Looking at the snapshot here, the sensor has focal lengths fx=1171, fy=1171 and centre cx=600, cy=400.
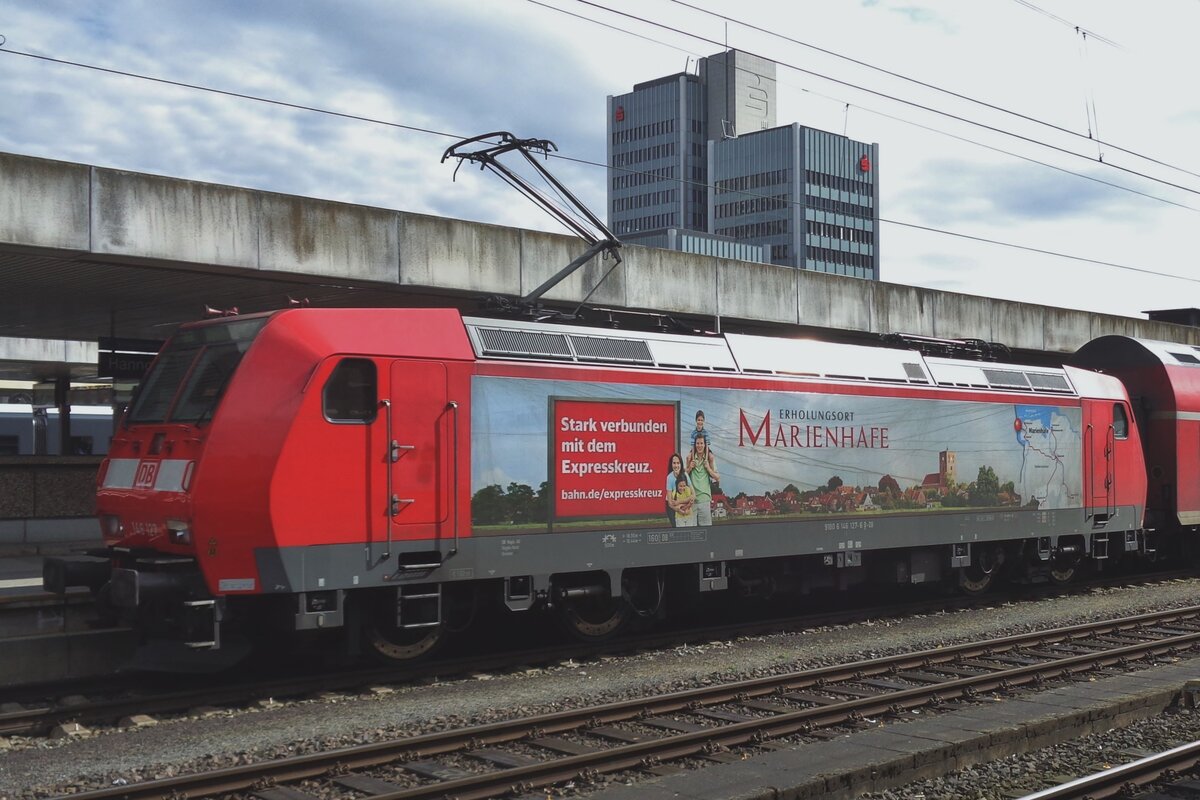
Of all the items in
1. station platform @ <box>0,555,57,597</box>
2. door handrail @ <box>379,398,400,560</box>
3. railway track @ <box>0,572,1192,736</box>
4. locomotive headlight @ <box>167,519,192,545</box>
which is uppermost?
door handrail @ <box>379,398,400,560</box>

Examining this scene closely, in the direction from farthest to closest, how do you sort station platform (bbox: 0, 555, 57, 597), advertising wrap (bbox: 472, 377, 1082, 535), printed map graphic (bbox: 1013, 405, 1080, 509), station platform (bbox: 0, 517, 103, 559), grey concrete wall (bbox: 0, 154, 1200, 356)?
station platform (bbox: 0, 517, 103, 559) → printed map graphic (bbox: 1013, 405, 1080, 509) → grey concrete wall (bbox: 0, 154, 1200, 356) → station platform (bbox: 0, 555, 57, 597) → advertising wrap (bbox: 472, 377, 1082, 535)

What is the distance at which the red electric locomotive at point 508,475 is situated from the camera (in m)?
10.7

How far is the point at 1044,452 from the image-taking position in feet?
61.4

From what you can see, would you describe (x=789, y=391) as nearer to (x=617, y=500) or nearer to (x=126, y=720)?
(x=617, y=500)

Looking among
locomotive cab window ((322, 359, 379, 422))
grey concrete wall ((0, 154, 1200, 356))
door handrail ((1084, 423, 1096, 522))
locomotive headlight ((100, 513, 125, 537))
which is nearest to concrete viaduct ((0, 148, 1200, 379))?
grey concrete wall ((0, 154, 1200, 356))

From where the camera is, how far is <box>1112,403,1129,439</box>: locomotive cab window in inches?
795

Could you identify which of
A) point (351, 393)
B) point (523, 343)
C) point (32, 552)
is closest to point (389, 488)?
point (351, 393)

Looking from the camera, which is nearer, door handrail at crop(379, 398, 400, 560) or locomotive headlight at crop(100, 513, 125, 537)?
door handrail at crop(379, 398, 400, 560)

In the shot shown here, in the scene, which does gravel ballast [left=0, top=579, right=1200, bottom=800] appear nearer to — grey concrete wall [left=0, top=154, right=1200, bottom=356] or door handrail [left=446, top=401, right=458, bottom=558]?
door handrail [left=446, top=401, right=458, bottom=558]

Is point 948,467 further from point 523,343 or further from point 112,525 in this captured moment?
point 112,525

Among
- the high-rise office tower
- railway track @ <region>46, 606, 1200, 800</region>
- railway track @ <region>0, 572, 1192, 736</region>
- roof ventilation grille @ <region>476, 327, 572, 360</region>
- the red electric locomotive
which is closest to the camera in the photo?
railway track @ <region>46, 606, 1200, 800</region>

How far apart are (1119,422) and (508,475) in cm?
1277

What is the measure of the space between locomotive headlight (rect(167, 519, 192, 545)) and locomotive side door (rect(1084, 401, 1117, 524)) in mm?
14715

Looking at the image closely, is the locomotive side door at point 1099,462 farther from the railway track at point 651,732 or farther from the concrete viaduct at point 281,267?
the railway track at point 651,732
